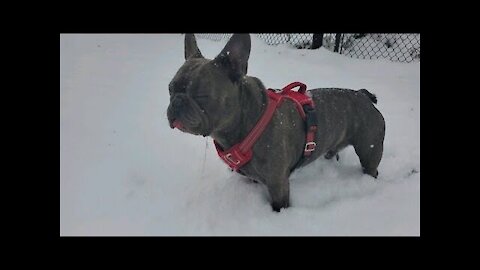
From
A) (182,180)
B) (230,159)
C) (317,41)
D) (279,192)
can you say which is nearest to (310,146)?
(279,192)

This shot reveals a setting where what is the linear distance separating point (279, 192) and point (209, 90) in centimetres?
89

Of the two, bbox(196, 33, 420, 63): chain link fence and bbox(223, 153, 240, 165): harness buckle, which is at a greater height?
bbox(196, 33, 420, 63): chain link fence

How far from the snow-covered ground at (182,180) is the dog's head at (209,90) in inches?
28.5

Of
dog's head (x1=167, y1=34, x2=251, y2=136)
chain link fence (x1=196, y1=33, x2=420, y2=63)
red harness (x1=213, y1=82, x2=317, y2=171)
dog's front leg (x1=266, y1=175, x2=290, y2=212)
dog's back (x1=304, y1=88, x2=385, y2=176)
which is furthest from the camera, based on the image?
chain link fence (x1=196, y1=33, x2=420, y2=63)

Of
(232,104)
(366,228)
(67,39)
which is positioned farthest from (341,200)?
(67,39)

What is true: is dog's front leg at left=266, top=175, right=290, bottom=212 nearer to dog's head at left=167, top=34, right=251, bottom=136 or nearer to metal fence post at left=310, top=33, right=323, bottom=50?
dog's head at left=167, top=34, right=251, bottom=136

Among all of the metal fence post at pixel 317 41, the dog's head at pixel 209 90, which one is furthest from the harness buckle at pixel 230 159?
the metal fence post at pixel 317 41

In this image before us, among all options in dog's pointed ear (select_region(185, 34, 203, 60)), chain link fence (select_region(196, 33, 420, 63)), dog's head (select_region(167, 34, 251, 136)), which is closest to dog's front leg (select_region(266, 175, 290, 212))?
dog's head (select_region(167, 34, 251, 136))

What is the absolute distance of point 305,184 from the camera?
126 inches

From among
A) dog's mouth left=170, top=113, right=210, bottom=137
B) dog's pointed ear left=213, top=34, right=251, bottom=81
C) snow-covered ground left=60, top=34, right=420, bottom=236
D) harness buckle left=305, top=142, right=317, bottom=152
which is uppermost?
dog's pointed ear left=213, top=34, right=251, bottom=81

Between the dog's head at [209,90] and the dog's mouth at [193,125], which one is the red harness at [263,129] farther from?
the dog's mouth at [193,125]

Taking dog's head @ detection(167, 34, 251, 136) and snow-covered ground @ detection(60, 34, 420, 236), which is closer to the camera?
dog's head @ detection(167, 34, 251, 136)

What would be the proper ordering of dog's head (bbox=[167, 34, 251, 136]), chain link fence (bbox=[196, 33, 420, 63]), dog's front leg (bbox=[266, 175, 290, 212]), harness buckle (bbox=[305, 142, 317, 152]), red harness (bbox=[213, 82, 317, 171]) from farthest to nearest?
chain link fence (bbox=[196, 33, 420, 63]), harness buckle (bbox=[305, 142, 317, 152]), dog's front leg (bbox=[266, 175, 290, 212]), red harness (bbox=[213, 82, 317, 171]), dog's head (bbox=[167, 34, 251, 136])

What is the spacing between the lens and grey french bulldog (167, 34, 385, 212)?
7.63 ft
